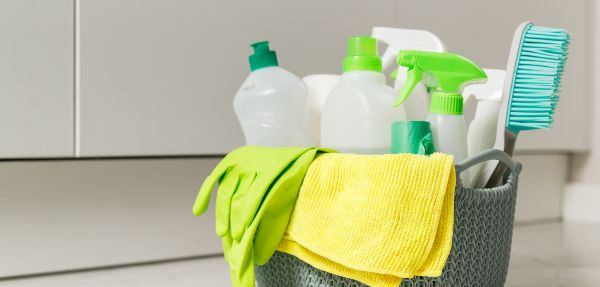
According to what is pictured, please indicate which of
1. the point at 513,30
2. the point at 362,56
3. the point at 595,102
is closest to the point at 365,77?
the point at 362,56

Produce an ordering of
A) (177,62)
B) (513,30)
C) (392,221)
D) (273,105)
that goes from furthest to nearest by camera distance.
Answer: (513,30) → (177,62) → (273,105) → (392,221)

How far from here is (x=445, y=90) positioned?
0.68 m

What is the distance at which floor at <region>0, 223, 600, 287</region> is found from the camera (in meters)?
0.88

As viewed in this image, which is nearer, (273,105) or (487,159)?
(487,159)

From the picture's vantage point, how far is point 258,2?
3.24 ft

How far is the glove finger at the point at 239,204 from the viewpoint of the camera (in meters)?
0.63

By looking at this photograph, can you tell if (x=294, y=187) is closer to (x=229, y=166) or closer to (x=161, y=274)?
(x=229, y=166)

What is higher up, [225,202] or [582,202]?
[225,202]

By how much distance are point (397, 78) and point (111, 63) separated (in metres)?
0.40

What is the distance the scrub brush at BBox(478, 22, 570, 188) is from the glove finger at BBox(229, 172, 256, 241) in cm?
25

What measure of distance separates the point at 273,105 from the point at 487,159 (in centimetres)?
28

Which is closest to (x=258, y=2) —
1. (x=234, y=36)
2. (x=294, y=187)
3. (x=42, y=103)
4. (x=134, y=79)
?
(x=234, y=36)

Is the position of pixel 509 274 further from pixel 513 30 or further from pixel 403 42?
pixel 513 30

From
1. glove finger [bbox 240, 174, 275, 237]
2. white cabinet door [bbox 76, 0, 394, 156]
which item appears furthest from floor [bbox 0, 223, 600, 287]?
glove finger [bbox 240, 174, 275, 237]
